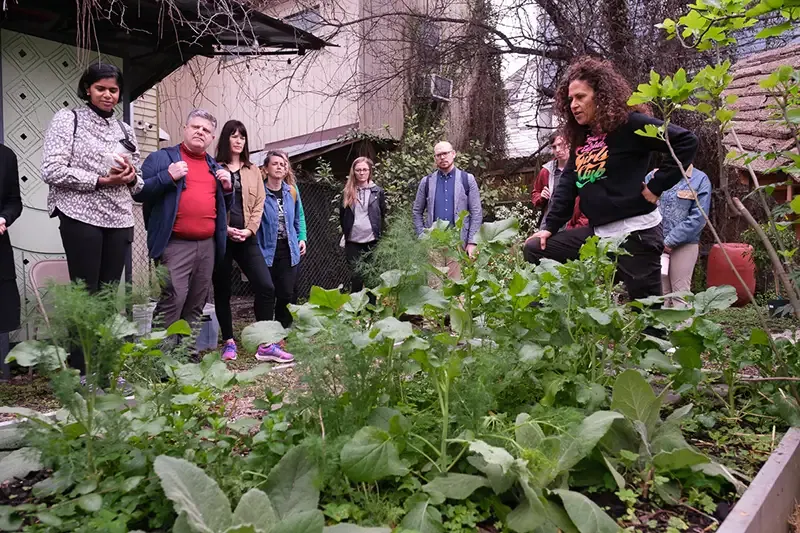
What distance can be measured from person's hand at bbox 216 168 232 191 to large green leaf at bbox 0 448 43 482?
2.87 m

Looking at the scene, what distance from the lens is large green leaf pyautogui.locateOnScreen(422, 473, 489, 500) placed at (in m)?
1.53

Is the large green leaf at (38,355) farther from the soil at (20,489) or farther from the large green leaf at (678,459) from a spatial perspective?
the large green leaf at (678,459)

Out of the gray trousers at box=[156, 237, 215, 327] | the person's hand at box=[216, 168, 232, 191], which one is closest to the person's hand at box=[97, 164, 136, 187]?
the gray trousers at box=[156, 237, 215, 327]

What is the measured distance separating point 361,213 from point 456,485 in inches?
192

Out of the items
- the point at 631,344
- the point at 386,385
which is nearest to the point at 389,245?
the point at 386,385

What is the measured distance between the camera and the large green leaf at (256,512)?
1249mm

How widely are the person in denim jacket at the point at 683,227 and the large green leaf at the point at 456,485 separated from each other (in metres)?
5.02

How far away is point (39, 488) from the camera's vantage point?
156cm

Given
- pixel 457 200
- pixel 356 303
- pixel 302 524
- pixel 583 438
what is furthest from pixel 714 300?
pixel 457 200

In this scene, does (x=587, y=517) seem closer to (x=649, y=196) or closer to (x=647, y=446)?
(x=647, y=446)

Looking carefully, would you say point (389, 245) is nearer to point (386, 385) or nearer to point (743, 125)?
point (386, 385)

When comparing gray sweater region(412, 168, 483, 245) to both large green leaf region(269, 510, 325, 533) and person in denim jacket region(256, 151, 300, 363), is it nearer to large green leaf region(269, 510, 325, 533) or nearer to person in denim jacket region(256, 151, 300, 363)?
person in denim jacket region(256, 151, 300, 363)

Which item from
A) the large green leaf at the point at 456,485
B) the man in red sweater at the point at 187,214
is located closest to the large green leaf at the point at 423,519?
the large green leaf at the point at 456,485

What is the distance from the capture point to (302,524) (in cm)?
121
